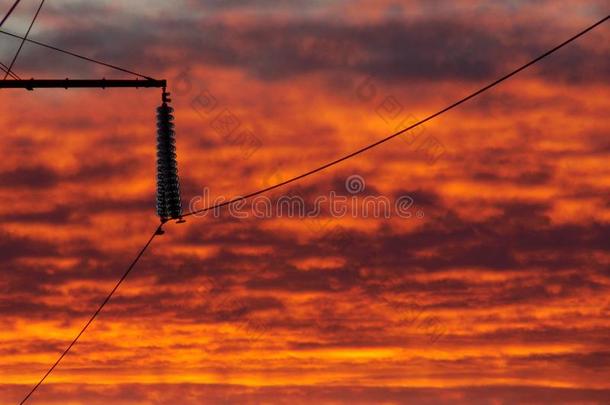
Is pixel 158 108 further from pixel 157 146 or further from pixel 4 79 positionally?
pixel 4 79

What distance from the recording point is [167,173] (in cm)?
3909

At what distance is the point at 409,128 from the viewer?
36.4 metres

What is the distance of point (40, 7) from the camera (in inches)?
1427

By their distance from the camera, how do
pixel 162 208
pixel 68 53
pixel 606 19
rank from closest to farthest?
pixel 606 19
pixel 162 208
pixel 68 53

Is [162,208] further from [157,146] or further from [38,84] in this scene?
[38,84]

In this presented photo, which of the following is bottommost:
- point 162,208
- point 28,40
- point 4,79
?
point 162,208

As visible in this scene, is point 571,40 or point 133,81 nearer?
point 571,40

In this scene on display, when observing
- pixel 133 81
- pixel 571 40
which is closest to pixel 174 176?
pixel 133 81

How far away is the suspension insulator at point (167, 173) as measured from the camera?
1529 inches

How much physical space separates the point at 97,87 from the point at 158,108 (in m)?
2.25

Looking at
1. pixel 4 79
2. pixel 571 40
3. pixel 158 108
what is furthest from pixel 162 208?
pixel 571 40

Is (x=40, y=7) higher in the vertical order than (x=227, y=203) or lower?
higher

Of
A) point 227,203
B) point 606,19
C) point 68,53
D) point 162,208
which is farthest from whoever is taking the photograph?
point 227,203

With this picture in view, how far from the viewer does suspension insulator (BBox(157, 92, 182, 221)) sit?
38844mm
